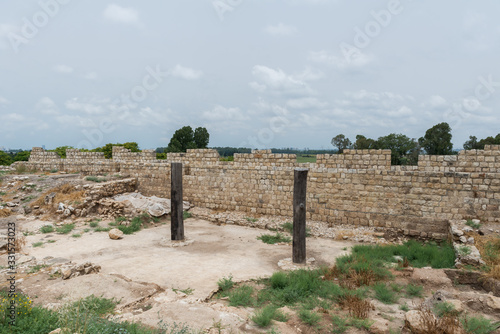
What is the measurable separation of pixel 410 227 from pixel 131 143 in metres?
34.5

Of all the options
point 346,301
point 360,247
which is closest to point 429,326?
point 346,301

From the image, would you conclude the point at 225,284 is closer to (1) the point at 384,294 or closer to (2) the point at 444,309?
(1) the point at 384,294

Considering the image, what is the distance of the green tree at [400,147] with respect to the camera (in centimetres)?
3366

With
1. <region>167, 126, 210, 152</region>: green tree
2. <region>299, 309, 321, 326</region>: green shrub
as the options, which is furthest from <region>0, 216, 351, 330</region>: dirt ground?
<region>167, 126, 210, 152</region>: green tree

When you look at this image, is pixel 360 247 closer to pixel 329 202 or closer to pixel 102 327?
pixel 329 202

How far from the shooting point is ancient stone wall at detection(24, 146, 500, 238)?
8961 mm

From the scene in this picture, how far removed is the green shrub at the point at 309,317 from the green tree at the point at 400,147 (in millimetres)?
32749

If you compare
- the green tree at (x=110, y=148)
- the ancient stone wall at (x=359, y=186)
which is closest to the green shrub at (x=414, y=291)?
the ancient stone wall at (x=359, y=186)

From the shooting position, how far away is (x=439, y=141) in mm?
31375

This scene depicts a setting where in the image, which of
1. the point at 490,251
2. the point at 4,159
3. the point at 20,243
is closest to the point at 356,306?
the point at 490,251

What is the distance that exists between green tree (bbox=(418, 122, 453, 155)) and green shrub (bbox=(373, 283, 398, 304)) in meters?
30.8

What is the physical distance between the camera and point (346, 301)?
4816 millimetres

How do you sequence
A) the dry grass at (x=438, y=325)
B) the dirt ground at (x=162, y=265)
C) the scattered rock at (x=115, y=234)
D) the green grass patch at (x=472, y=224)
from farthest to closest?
the scattered rock at (x=115, y=234) → the green grass patch at (x=472, y=224) → the dirt ground at (x=162, y=265) → the dry grass at (x=438, y=325)

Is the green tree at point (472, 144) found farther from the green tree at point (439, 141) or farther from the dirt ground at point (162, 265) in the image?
the dirt ground at point (162, 265)
